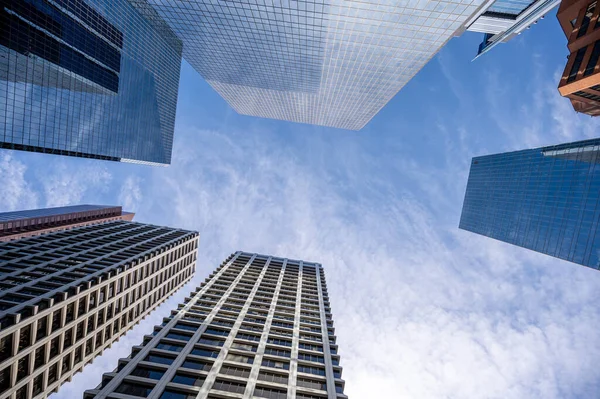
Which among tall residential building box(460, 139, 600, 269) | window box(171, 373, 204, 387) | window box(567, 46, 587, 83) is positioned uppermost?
window box(567, 46, 587, 83)

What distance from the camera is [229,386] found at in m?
42.2

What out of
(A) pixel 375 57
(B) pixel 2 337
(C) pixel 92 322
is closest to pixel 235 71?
(A) pixel 375 57

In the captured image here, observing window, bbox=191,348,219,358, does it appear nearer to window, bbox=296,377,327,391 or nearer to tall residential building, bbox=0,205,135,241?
window, bbox=296,377,327,391

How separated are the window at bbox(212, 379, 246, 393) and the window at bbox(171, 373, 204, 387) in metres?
1.85

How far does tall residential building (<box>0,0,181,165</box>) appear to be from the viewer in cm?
6469

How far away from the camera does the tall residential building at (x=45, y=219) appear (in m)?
103

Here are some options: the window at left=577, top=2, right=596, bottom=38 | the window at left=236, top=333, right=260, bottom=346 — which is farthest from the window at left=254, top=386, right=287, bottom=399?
the window at left=577, top=2, right=596, bottom=38

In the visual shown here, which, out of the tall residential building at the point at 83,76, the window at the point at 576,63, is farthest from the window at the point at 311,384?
the tall residential building at the point at 83,76

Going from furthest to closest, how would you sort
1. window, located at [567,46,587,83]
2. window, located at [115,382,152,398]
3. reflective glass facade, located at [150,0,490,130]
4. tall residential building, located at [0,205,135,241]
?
tall residential building, located at [0,205,135,241] → reflective glass facade, located at [150,0,490,130] → window, located at [567,46,587,83] → window, located at [115,382,152,398]

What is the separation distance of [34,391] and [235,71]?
302 feet

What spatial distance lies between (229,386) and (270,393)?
16.4 feet

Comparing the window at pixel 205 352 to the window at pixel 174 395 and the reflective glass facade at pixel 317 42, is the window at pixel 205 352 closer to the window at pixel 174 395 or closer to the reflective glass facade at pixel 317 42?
the window at pixel 174 395

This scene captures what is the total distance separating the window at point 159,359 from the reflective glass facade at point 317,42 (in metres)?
63.9

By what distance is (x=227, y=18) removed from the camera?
76.6 meters
